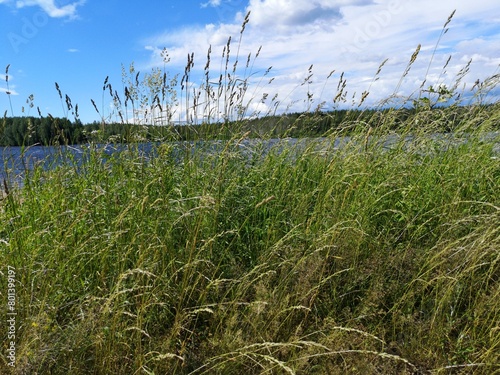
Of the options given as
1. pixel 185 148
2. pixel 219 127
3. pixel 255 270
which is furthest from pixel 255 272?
pixel 219 127

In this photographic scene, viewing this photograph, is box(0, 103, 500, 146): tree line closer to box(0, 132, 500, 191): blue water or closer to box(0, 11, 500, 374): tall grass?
box(0, 132, 500, 191): blue water

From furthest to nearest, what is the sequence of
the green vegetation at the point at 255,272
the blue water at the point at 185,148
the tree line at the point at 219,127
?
1. the tree line at the point at 219,127
2. the blue water at the point at 185,148
3. the green vegetation at the point at 255,272

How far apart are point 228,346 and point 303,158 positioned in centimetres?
205

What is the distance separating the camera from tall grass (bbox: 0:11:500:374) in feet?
7.27

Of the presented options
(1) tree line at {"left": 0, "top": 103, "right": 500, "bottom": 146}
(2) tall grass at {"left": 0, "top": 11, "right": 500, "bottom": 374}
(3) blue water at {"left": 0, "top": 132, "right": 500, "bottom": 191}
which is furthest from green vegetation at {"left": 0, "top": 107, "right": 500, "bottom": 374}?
(1) tree line at {"left": 0, "top": 103, "right": 500, "bottom": 146}

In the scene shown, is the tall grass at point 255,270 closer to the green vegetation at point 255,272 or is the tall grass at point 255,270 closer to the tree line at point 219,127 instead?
the green vegetation at point 255,272

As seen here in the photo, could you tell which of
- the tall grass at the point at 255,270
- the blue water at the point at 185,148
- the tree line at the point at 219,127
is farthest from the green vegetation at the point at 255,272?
the tree line at the point at 219,127

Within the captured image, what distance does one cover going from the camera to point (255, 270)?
2629 millimetres

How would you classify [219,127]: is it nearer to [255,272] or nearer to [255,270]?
[255,270]

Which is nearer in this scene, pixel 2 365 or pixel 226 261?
pixel 2 365

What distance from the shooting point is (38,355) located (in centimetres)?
205

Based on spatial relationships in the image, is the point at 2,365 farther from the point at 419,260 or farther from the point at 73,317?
the point at 419,260

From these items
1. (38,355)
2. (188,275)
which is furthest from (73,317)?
(188,275)

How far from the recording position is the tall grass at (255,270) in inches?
87.3
